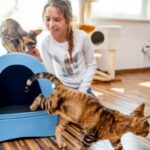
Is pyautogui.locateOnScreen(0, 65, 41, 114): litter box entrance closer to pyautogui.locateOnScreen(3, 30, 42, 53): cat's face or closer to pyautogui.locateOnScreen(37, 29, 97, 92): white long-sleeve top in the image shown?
pyautogui.locateOnScreen(37, 29, 97, 92): white long-sleeve top

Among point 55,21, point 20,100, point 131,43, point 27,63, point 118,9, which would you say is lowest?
point 20,100

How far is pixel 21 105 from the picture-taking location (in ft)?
5.15

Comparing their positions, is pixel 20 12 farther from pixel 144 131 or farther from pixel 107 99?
pixel 144 131

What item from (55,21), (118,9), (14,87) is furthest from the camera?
(118,9)

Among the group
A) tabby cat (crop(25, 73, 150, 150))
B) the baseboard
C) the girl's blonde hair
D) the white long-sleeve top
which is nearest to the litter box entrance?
the white long-sleeve top

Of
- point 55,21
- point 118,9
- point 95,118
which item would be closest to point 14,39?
point 55,21

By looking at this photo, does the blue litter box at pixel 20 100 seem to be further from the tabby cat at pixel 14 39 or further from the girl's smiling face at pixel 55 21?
the tabby cat at pixel 14 39

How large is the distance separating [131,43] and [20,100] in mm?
2478

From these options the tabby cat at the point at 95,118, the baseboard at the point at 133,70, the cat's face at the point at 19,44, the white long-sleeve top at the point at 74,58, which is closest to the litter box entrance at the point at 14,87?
the white long-sleeve top at the point at 74,58

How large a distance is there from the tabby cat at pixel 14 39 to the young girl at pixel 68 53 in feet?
2.08

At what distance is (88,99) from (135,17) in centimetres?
288

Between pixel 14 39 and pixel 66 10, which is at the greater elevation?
pixel 66 10

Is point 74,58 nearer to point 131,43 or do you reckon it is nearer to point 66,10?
point 66,10

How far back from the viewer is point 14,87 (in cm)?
157
